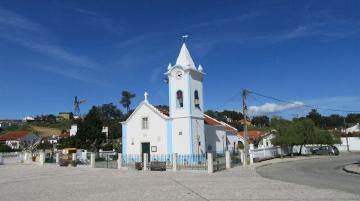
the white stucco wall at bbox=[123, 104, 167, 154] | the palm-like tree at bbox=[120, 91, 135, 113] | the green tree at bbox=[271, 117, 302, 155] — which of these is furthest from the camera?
the palm-like tree at bbox=[120, 91, 135, 113]

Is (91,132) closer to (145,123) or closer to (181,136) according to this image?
(145,123)

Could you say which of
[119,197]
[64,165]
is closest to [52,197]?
[119,197]

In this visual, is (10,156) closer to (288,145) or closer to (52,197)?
(288,145)

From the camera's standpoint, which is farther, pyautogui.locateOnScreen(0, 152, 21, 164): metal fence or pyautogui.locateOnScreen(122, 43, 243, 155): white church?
pyautogui.locateOnScreen(0, 152, 21, 164): metal fence

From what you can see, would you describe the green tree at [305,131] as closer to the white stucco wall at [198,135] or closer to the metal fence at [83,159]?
the white stucco wall at [198,135]

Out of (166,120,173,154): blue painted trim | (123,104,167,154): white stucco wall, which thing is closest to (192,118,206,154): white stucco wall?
(166,120,173,154): blue painted trim

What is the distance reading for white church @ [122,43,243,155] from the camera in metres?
33.2

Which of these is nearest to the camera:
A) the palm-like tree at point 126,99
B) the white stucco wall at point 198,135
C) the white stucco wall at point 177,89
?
the white stucco wall at point 198,135

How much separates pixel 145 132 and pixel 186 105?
5528 millimetres

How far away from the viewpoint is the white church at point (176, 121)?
33188 millimetres

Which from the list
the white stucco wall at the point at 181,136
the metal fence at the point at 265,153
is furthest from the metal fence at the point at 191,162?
the metal fence at the point at 265,153

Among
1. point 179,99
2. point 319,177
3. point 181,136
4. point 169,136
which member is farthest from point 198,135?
point 319,177

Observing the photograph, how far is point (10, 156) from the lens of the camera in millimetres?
46969

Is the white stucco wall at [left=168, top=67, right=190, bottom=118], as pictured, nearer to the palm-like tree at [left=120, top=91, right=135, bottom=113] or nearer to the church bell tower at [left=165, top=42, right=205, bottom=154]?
the church bell tower at [left=165, top=42, right=205, bottom=154]
